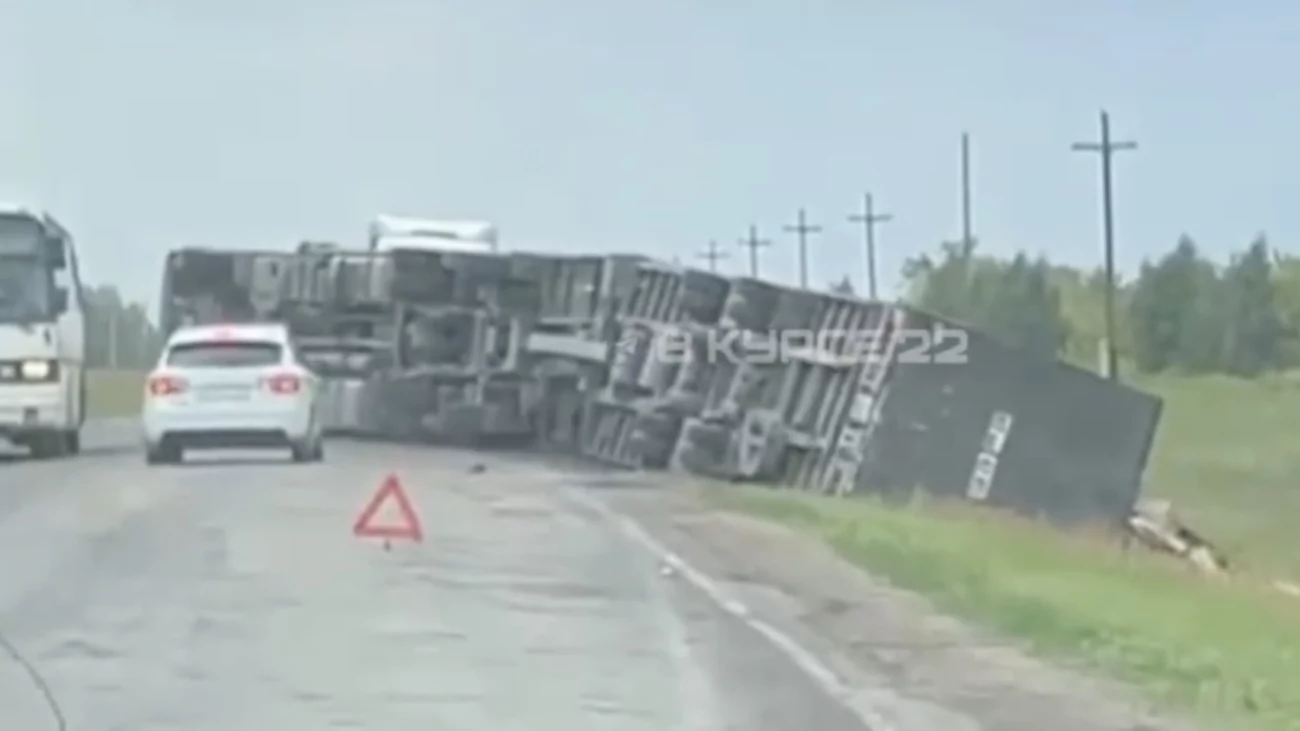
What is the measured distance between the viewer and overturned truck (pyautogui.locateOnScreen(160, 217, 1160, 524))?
3716 centimetres

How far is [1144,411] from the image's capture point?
3869 cm

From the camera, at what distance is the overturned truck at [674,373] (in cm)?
3716

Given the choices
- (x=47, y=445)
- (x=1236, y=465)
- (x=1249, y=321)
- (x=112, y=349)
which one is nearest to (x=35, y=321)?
(x=47, y=445)

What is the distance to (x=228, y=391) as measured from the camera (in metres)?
35.8

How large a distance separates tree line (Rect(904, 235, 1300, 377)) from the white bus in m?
72.9

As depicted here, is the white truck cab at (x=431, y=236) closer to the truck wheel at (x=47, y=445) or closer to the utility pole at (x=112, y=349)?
the truck wheel at (x=47, y=445)

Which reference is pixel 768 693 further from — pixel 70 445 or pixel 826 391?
pixel 70 445

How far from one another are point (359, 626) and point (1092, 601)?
19.3 ft

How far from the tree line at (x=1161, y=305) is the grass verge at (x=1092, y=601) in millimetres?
80241

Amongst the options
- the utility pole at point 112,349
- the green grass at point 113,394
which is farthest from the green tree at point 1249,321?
the green grass at point 113,394

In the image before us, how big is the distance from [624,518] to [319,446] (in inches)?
429

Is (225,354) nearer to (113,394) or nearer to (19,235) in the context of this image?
(19,235)

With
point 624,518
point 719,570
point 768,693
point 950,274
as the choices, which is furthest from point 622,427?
point 950,274

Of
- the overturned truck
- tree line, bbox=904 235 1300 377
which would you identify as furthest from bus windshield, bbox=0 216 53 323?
tree line, bbox=904 235 1300 377
